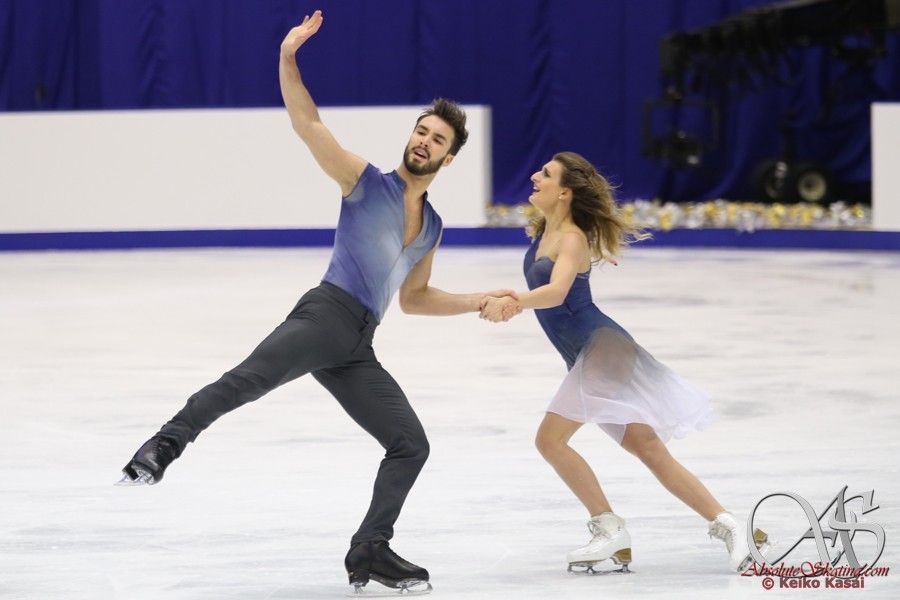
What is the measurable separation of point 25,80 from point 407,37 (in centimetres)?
438

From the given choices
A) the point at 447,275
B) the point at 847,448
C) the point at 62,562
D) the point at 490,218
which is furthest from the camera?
the point at 490,218

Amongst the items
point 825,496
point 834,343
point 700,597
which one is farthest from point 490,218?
point 700,597

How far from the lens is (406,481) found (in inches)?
153

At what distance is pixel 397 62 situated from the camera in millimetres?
17016

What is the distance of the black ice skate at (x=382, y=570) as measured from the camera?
379cm

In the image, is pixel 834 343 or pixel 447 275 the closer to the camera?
pixel 834 343

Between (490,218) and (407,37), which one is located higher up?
(407,37)

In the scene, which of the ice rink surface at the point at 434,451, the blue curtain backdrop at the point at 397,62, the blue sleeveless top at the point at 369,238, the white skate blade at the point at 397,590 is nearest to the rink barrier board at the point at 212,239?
the blue curtain backdrop at the point at 397,62

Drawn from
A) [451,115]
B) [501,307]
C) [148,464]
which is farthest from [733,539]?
[148,464]

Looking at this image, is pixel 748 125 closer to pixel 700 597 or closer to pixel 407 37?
pixel 407 37

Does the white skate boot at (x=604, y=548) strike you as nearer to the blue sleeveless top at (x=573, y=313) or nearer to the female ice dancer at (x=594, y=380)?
the female ice dancer at (x=594, y=380)

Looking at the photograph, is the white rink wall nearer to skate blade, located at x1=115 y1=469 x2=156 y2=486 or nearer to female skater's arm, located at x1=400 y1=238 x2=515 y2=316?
female skater's arm, located at x1=400 y1=238 x2=515 y2=316

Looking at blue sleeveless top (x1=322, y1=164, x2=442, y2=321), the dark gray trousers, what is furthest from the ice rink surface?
blue sleeveless top (x1=322, y1=164, x2=442, y2=321)

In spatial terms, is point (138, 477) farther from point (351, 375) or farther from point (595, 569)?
point (595, 569)
